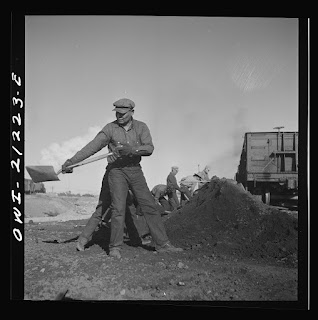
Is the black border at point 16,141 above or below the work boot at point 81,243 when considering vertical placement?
above

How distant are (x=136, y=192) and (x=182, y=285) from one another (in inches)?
54.5

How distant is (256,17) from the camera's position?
6410 mm

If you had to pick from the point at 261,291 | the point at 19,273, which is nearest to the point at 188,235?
the point at 261,291

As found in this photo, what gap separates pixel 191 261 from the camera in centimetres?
641

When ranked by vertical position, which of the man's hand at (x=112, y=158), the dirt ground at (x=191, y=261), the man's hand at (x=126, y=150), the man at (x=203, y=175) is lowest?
the dirt ground at (x=191, y=261)

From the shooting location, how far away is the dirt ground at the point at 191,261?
612 cm

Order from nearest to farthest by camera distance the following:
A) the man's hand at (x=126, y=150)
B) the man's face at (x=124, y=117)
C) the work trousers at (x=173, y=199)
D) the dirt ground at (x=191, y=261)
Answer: the dirt ground at (x=191, y=261) < the man's hand at (x=126, y=150) < the man's face at (x=124, y=117) < the work trousers at (x=173, y=199)

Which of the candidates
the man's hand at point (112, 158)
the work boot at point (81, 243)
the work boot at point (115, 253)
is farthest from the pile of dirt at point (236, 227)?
the man's hand at point (112, 158)

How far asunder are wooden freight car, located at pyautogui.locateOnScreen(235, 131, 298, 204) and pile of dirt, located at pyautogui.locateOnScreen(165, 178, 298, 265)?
226 millimetres

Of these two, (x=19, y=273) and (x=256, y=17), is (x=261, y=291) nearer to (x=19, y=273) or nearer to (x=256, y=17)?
(x=19, y=273)

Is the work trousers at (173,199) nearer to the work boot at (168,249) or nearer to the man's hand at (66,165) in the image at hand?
the work boot at (168,249)

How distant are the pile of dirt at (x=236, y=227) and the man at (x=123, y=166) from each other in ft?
1.52

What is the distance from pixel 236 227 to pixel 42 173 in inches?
111
